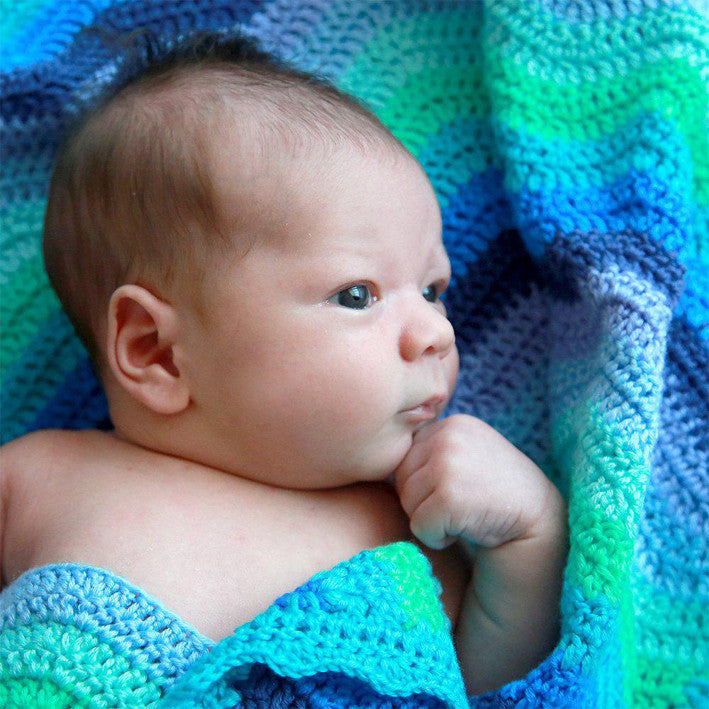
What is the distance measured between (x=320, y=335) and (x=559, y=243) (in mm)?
409

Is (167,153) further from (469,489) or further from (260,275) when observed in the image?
(469,489)

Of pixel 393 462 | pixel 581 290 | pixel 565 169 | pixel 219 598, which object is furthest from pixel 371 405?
pixel 565 169

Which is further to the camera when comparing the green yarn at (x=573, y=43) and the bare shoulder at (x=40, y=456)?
the green yarn at (x=573, y=43)

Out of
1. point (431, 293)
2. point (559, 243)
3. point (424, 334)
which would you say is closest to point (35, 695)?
point (424, 334)

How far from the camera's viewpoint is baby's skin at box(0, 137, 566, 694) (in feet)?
3.68

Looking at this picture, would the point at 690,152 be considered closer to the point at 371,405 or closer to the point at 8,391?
the point at 371,405

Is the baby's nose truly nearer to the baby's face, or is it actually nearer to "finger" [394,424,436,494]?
the baby's face

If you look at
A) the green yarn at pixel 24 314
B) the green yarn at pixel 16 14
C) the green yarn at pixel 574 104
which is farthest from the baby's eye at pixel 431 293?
the green yarn at pixel 16 14

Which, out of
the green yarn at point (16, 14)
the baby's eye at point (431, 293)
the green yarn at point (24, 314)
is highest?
the green yarn at point (16, 14)

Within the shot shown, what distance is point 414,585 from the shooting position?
1096 mm

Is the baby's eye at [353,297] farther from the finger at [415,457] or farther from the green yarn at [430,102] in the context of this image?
the green yarn at [430,102]

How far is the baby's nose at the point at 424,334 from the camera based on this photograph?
1.16 metres

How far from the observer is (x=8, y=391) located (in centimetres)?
151

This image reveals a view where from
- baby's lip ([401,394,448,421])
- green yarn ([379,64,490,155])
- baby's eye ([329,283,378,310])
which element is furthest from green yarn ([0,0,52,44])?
baby's lip ([401,394,448,421])
